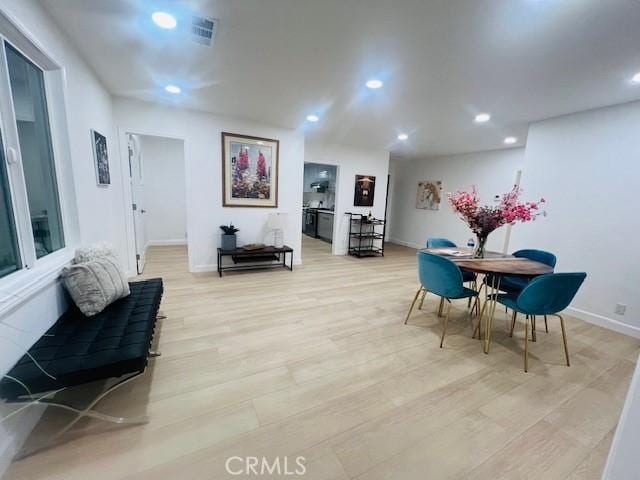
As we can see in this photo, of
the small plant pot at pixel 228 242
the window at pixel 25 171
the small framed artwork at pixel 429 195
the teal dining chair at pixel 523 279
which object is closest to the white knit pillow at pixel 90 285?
the window at pixel 25 171

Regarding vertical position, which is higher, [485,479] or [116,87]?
[116,87]

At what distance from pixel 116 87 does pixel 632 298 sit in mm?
6318

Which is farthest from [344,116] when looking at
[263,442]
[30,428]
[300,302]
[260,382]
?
[30,428]

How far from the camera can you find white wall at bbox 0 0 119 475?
4.41 ft

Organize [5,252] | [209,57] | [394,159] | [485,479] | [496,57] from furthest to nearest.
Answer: [394,159] → [209,57] → [496,57] → [5,252] → [485,479]

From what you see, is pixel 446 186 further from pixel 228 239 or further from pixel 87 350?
pixel 87 350

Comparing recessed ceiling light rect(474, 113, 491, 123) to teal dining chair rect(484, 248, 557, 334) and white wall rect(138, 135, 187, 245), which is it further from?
white wall rect(138, 135, 187, 245)

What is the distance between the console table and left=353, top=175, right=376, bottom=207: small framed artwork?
234cm

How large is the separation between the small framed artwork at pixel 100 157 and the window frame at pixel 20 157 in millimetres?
615

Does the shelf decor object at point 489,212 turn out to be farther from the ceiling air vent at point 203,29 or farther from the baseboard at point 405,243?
the baseboard at point 405,243

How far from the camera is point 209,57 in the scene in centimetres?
232

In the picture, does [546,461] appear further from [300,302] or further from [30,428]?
[30,428]

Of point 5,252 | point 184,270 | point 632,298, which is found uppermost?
point 5,252

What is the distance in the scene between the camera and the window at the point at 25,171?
149cm
